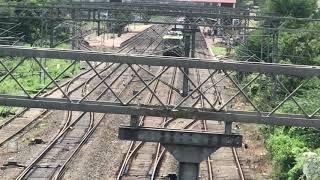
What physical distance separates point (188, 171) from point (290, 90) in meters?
16.5

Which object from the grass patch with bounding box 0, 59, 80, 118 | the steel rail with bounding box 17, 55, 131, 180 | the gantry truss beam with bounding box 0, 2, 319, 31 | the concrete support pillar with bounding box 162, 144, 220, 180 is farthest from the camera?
the grass patch with bounding box 0, 59, 80, 118

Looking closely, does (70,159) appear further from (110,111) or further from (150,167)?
(110,111)

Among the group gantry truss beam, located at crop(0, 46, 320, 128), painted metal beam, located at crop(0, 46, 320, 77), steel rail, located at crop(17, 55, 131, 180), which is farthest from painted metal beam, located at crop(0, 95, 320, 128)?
steel rail, located at crop(17, 55, 131, 180)

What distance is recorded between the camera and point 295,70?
458 inches

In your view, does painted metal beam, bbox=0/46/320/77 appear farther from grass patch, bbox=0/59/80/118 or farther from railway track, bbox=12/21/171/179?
grass patch, bbox=0/59/80/118

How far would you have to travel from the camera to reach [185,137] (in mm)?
11836

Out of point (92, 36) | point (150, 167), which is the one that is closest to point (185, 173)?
point (150, 167)

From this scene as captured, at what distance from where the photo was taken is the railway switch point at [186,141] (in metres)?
11.8

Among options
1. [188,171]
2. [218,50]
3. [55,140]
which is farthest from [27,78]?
[218,50]

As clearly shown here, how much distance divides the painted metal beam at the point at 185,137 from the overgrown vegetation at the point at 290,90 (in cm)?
171

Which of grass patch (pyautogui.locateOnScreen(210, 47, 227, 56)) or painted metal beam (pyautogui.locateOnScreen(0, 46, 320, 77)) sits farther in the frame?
grass patch (pyautogui.locateOnScreen(210, 47, 227, 56))

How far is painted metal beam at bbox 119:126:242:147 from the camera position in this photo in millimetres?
11820

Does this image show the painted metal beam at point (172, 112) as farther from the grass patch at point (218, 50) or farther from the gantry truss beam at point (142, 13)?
the grass patch at point (218, 50)

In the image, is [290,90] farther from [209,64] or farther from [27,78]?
[209,64]
